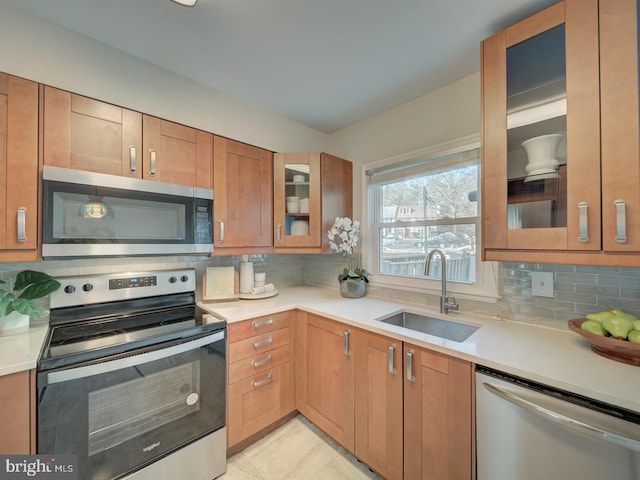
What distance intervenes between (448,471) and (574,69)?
5.86 feet

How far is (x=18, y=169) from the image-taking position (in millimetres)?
1158

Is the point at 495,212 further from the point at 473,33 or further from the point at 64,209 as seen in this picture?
the point at 64,209

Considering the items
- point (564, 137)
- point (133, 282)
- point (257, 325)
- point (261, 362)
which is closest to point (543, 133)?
point (564, 137)

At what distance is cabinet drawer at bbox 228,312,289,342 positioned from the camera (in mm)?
1551

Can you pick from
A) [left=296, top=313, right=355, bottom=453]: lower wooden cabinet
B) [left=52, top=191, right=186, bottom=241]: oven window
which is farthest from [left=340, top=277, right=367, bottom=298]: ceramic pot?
[left=52, top=191, right=186, bottom=241]: oven window

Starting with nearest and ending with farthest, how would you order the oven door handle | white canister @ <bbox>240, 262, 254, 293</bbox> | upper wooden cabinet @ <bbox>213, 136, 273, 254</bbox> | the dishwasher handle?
the dishwasher handle → the oven door handle → upper wooden cabinet @ <bbox>213, 136, 273, 254</bbox> → white canister @ <bbox>240, 262, 254, 293</bbox>

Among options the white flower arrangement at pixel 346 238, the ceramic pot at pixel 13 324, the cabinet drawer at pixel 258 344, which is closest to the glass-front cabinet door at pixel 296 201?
the white flower arrangement at pixel 346 238

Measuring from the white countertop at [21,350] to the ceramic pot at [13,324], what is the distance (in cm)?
2

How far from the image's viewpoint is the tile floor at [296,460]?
1.45 m

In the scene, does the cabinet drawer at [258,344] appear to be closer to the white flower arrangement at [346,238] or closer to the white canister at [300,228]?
the white flower arrangement at [346,238]

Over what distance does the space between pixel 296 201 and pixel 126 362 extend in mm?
1517

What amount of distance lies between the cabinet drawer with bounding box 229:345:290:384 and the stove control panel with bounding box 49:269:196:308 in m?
0.67

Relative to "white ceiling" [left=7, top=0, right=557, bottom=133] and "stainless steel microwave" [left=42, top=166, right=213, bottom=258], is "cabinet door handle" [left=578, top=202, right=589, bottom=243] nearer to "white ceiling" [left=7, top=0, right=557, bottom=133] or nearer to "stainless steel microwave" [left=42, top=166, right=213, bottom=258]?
"white ceiling" [left=7, top=0, right=557, bottom=133]

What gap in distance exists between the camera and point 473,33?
1.33 metres
